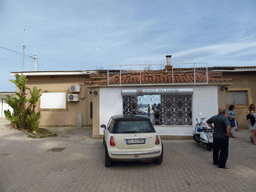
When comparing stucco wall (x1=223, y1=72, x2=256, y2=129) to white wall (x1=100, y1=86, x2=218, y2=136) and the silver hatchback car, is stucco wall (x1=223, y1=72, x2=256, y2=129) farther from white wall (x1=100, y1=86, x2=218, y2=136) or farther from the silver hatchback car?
the silver hatchback car

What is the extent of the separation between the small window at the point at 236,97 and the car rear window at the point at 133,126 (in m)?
9.66

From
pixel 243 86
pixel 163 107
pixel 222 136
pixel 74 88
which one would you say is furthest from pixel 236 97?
pixel 74 88

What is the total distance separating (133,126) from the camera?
5.97 m

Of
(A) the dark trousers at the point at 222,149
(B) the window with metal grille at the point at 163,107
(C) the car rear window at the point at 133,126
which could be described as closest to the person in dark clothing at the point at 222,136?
(A) the dark trousers at the point at 222,149

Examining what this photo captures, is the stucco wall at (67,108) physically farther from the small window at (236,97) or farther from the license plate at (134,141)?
the small window at (236,97)

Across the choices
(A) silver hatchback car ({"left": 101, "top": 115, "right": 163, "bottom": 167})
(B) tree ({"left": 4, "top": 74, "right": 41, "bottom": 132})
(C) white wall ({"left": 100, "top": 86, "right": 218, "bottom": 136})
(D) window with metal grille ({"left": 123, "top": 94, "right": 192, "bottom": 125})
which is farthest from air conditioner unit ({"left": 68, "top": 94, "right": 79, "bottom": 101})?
(A) silver hatchback car ({"left": 101, "top": 115, "right": 163, "bottom": 167})

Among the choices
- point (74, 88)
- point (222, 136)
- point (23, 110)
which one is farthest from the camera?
point (74, 88)

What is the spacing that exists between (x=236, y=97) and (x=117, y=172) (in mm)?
11319

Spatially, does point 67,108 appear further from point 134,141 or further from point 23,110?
point 134,141

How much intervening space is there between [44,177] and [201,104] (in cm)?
747

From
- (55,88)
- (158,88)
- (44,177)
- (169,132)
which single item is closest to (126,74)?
(158,88)

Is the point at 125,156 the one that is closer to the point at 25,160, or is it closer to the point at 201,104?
the point at 25,160

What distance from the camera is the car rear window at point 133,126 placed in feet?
19.2

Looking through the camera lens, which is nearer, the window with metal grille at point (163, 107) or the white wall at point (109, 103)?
the window with metal grille at point (163, 107)
